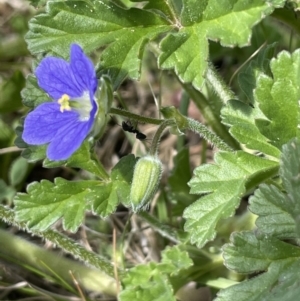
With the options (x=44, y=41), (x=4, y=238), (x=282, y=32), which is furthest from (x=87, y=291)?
(x=282, y=32)

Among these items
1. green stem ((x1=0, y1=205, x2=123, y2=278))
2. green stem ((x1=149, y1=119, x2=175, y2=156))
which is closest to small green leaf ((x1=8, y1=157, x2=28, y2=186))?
green stem ((x1=0, y1=205, x2=123, y2=278))

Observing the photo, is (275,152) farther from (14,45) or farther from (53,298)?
(14,45)

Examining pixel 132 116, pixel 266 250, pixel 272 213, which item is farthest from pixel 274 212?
pixel 132 116

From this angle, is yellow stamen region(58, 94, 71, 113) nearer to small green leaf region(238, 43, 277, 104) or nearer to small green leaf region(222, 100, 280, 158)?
small green leaf region(222, 100, 280, 158)

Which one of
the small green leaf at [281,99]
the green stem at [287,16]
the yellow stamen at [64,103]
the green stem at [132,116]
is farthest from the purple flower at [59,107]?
the green stem at [287,16]

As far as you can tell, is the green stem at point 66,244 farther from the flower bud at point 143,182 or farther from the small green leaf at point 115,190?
the flower bud at point 143,182

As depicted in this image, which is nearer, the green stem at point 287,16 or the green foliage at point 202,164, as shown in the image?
the green foliage at point 202,164

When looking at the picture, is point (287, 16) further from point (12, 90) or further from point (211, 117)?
point (12, 90)
